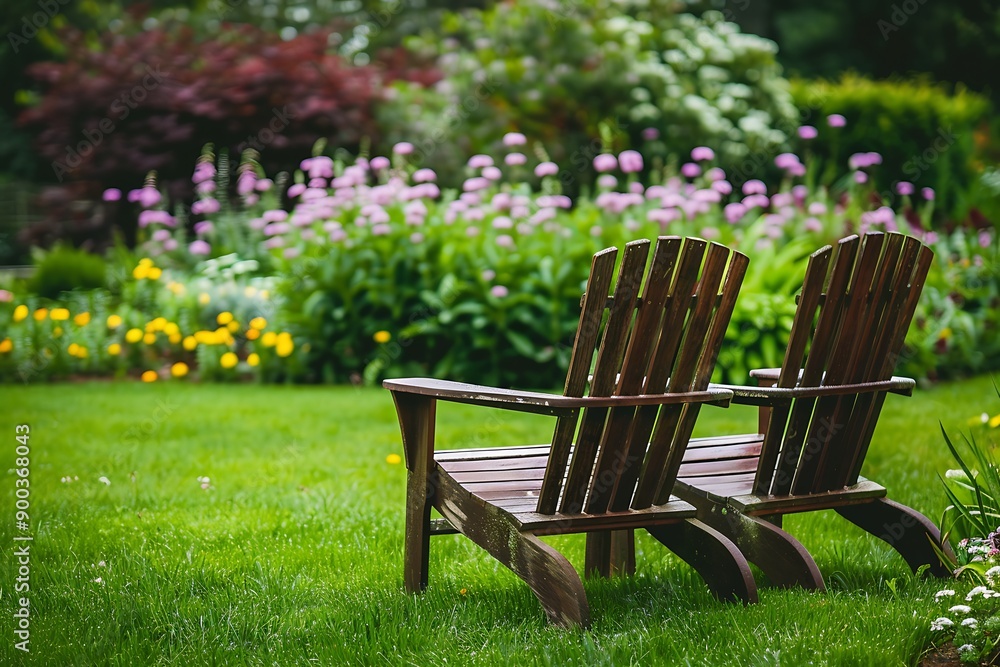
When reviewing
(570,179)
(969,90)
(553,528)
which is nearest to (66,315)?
(570,179)

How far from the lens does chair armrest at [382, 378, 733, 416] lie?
2453 mm

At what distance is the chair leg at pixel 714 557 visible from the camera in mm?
2643

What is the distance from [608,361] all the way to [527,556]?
0.54 meters

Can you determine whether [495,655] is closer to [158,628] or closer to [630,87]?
[158,628]

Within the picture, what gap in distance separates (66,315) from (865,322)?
6717 mm

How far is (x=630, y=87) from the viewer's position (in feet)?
36.8

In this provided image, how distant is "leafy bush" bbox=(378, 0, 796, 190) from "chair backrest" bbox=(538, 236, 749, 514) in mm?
8195

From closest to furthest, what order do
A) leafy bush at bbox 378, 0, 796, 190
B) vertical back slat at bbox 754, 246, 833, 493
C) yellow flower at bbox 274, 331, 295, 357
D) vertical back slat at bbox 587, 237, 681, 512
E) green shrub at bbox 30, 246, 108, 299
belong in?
vertical back slat at bbox 587, 237, 681, 512 → vertical back slat at bbox 754, 246, 833, 493 → yellow flower at bbox 274, 331, 295, 357 → green shrub at bbox 30, 246, 108, 299 → leafy bush at bbox 378, 0, 796, 190

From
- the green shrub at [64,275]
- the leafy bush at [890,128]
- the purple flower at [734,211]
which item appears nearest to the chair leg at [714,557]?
the purple flower at [734,211]

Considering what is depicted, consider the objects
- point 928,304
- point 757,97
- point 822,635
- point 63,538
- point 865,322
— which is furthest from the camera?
point 757,97

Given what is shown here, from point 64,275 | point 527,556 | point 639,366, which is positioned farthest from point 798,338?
point 64,275

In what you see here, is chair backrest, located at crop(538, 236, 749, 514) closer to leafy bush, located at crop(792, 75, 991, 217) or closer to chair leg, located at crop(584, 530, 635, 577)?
chair leg, located at crop(584, 530, 635, 577)

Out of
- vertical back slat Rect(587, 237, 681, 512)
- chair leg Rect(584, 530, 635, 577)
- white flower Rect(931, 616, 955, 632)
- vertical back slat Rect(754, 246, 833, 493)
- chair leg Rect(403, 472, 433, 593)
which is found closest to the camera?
white flower Rect(931, 616, 955, 632)

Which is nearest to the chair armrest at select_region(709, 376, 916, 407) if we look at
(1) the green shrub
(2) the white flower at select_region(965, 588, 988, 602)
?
(2) the white flower at select_region(965, 588, 988, 602)
